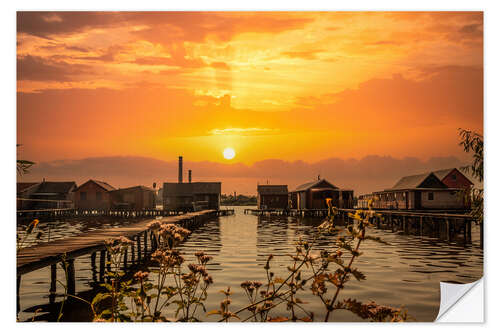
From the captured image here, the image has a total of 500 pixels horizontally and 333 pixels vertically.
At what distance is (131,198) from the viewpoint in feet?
153

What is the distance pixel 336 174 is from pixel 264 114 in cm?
184

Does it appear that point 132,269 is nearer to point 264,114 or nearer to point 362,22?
point 264,114

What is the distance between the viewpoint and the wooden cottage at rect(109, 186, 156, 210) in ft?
148

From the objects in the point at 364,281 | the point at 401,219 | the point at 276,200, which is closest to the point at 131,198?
the point at 276,200

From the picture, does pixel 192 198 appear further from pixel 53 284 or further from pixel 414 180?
pixel 53 284

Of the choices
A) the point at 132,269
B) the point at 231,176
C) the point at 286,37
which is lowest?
the point at 132,269

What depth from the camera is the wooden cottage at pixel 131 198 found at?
45.2 meters

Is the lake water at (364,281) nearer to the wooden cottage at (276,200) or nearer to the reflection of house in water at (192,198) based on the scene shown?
the reflection of house in water at (192,198)

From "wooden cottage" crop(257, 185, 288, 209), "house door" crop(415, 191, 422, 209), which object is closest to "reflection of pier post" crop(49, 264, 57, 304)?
"house door" crop(415, 191, 422, 209)

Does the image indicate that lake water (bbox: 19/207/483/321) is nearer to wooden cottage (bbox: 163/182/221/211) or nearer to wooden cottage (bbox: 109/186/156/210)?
wooden cottage (bbox: 109/186/156/210)

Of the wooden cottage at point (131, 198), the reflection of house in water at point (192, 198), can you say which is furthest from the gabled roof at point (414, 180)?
the reflection of house in water at point (192, 198)
